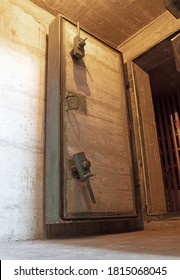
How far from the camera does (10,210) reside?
1854 millimetres

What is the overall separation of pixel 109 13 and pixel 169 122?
2.70m

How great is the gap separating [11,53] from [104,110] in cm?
102

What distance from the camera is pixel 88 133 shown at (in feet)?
7.44

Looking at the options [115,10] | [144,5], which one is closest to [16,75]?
[115,10]

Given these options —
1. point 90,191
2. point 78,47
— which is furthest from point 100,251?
point 78,47

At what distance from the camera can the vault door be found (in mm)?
2016

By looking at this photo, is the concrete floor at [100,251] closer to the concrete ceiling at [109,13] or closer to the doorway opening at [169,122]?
the concrete ceiling at [109,13]

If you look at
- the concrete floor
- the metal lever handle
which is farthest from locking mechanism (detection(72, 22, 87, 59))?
the concrete floor

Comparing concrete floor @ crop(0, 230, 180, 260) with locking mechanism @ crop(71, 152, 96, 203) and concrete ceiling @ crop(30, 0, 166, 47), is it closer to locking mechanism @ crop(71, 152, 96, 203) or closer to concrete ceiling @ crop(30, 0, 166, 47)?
locking mechanism @ crop(71, 152, 96, 203)

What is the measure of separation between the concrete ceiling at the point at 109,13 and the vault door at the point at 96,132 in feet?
1.13

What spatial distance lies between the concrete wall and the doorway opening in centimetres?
228

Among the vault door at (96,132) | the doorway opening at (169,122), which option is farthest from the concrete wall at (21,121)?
the doorway opening at (169,122)

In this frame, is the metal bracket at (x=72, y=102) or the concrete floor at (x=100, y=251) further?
the metal bracket at (x=72, y=102)

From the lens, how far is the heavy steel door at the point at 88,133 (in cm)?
197
